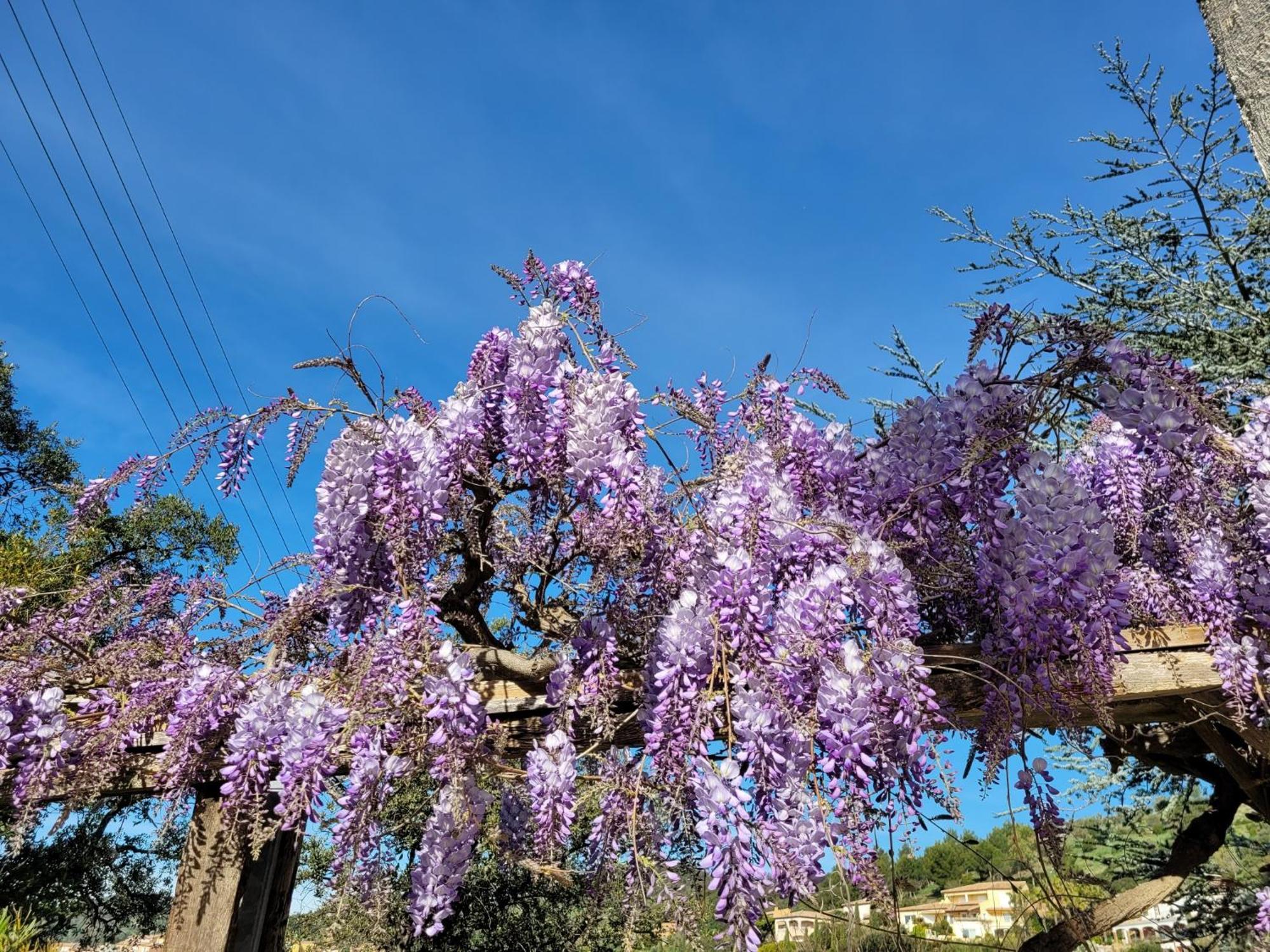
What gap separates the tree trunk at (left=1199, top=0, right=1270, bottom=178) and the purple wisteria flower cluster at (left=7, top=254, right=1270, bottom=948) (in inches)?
24.3

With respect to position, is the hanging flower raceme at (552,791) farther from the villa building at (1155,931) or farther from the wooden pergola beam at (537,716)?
the villa building at (1155,931)

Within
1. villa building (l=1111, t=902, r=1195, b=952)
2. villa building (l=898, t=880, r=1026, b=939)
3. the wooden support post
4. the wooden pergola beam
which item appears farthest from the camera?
villa building (l=898, t=880, r=1026, b=939)

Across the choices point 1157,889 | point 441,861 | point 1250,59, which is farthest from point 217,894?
point 1250,59

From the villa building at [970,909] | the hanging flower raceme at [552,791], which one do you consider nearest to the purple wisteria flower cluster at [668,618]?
the hanging flower raceme at [552,791]

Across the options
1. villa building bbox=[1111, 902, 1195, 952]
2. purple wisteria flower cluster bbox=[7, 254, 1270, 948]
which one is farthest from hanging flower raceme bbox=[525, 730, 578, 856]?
villa building bbox=[1111, 902, 1195, 952]

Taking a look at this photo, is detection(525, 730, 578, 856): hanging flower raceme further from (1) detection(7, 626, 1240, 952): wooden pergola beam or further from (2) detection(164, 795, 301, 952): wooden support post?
(2) detection(164, 795, 301, 952): wooden support post

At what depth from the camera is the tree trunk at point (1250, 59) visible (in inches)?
81.8

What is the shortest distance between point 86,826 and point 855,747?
556 cm

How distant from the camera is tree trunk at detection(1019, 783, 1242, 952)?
2996mm

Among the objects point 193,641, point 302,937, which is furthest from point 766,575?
point 302,937

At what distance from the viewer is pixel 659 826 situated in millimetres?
2285

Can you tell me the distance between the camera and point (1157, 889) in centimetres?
329

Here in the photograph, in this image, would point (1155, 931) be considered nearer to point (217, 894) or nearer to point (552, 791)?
point (552, 791)

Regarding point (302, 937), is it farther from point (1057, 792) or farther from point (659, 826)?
point (1057, 792)
